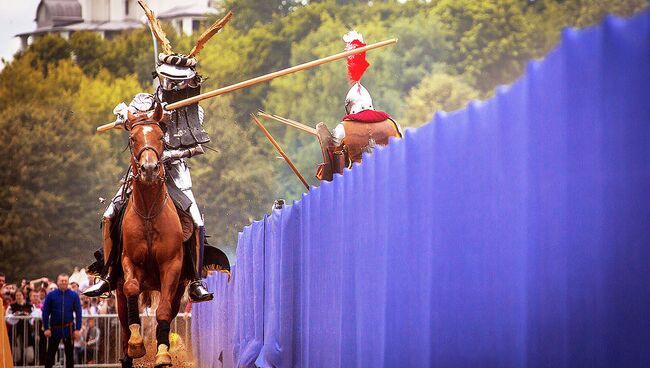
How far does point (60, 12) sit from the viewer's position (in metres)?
75.1

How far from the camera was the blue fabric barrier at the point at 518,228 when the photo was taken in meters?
4.48

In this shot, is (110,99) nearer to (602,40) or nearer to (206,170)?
(206,170)

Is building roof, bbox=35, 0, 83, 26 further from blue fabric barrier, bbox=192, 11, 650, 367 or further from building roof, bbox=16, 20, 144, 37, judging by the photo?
blue fabric barrier, bbox=192, 11, 650, 367

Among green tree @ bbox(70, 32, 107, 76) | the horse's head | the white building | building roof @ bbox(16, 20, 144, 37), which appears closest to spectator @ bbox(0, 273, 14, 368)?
the horse's head

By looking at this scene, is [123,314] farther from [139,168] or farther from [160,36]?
[160,36]

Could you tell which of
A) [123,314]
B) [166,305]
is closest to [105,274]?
[123,314]

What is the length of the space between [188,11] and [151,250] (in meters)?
63.8

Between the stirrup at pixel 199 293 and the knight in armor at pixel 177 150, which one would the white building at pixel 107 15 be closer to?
the knight in armor at pixel 177 150

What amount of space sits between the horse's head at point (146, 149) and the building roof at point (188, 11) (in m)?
63.5

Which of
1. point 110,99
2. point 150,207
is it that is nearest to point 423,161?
point 150,207

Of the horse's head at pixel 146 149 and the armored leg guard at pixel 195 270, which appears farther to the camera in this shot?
the armored leg guard at pixel 195 270

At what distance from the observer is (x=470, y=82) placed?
216 feet

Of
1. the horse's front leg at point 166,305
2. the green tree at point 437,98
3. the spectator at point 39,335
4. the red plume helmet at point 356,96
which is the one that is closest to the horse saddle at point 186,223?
the horse's front leg at point 166,305

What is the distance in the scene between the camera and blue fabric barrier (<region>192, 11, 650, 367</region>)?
448cm
